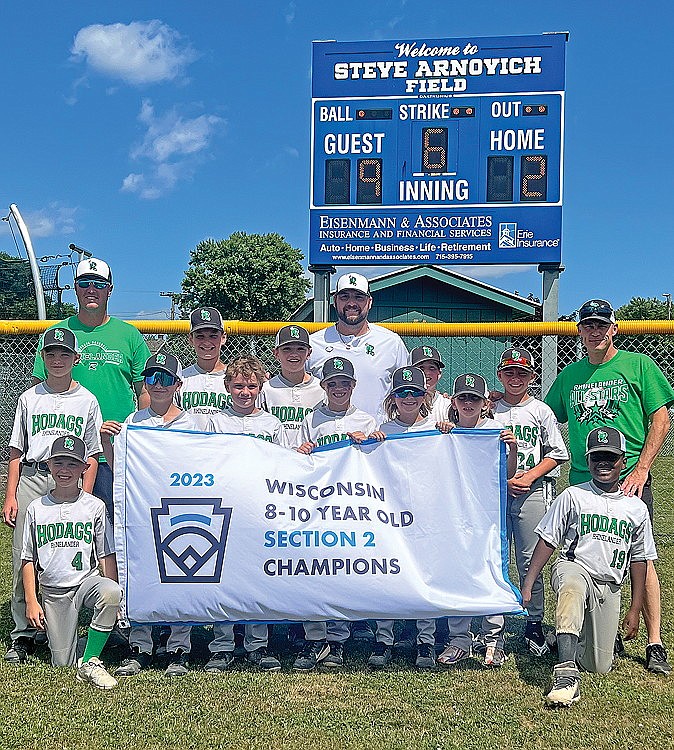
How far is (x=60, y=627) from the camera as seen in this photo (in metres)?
4.28

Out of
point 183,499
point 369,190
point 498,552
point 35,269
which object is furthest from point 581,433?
point 35,269

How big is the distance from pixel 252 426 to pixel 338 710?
5.43ft

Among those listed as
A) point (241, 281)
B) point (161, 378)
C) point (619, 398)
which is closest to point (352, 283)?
point (161, 378)

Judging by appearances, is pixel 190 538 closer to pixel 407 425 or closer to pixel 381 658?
pixel 381 658

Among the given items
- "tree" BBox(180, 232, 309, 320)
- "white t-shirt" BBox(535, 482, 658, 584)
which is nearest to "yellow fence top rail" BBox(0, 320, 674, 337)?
"white t-shirt" BBox(535, 482, 658, 584)

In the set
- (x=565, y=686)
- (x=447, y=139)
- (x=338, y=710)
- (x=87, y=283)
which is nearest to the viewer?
(x=338, y=710)

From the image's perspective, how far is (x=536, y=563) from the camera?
14.3 ft

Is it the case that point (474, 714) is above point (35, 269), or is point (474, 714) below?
below

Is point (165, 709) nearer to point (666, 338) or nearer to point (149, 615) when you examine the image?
point (149, 615)

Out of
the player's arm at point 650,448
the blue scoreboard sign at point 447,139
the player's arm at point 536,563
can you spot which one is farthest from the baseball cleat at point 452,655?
the blue scoreboard sign at point 447,139

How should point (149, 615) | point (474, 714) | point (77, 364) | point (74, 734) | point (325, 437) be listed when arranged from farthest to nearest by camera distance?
point (77, 364), point (325, 437), point (149, 615), point (474, 714), point (74, 734)

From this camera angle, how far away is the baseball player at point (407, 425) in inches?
172

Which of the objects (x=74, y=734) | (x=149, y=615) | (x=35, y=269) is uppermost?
(x=35, y=269)

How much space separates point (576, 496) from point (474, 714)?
134 centimetres
